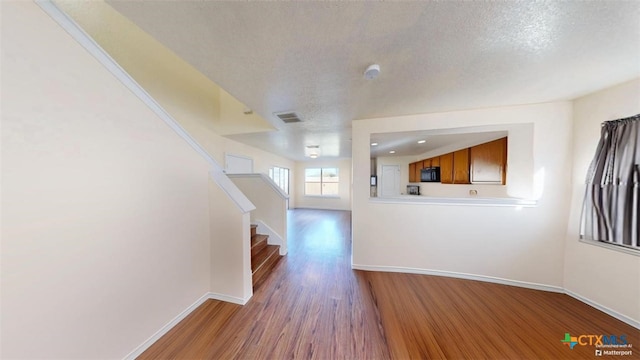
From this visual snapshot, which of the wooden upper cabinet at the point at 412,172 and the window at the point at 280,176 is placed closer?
the wooden upper cabinet at the point at 412,172

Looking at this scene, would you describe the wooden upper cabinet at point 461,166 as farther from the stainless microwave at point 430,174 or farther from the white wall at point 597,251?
the white wall at point 597,251

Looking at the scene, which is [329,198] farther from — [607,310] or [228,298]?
[607,310]

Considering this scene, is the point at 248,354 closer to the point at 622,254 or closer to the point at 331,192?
the point at 622,254

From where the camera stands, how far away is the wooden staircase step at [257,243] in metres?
2.78

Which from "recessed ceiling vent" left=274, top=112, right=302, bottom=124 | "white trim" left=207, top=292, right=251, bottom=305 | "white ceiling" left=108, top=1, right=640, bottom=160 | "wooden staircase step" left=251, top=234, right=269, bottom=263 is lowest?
"white trim" left=207, top=292, right=251, bottom=305

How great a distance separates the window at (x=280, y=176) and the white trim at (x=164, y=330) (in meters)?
4.08

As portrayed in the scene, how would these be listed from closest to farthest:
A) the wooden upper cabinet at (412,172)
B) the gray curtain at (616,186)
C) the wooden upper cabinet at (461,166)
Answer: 1. the gray curtain at (616,186)
2. the wooden upper cabinet at (461,166)
3. the wooden upper cabinet at (412,172)

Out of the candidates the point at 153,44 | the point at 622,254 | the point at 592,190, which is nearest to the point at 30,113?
the point at 153,44

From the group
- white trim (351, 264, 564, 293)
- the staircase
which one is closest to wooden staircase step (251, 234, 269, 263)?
the staircase

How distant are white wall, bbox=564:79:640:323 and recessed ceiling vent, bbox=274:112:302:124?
3.23 m

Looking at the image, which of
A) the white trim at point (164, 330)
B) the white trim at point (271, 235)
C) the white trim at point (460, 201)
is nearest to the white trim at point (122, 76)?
the white trim at point (164, 330)

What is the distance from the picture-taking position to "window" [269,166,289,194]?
5.92 meters

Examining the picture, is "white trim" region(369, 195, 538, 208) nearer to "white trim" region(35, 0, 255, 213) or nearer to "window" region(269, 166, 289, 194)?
"white trim" region(35, 0, 255, 213)

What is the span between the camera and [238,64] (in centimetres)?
143
